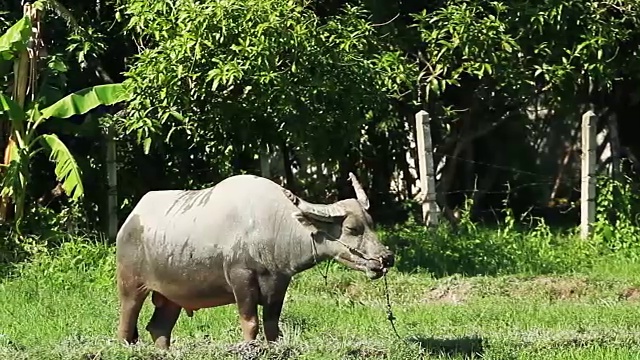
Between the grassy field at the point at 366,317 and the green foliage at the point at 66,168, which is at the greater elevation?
the green foliage at the point at 66,168

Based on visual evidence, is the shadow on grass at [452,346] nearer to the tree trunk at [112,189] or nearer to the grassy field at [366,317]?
the grassy field at [366,317]

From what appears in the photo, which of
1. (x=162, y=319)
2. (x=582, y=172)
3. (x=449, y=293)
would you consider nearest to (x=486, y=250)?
(x=449, y=293)

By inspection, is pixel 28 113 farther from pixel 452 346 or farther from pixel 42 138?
pixel 452 346

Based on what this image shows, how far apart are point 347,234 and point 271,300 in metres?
0.57

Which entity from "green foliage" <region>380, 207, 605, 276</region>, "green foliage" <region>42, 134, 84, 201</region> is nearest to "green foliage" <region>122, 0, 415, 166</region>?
"green foliage" <region>42, 134, 84, 201</region>

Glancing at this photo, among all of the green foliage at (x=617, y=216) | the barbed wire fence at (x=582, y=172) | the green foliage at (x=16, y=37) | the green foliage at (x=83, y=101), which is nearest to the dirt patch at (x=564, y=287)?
the green foliage at (x=617, y=216)

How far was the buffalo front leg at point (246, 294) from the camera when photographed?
659 cm

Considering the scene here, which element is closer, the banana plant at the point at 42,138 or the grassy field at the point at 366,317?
the grassy field at the point at 366,317

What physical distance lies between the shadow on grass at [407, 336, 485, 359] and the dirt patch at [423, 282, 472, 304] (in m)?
2.62

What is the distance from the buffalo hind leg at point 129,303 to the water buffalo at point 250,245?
0.16 m

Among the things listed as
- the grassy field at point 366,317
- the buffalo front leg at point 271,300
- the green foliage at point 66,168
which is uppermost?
the green foliage at point 66,168

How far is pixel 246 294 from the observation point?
6.59 meters

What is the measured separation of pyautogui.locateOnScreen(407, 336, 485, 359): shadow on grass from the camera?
7.11m

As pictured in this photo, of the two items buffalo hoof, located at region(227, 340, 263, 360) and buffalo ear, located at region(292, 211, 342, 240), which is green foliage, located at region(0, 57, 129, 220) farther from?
buffalo ear, located at region(292, 211, 342, 240)
